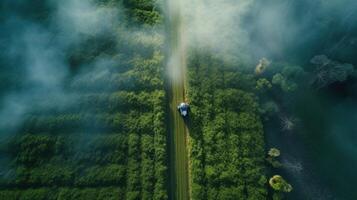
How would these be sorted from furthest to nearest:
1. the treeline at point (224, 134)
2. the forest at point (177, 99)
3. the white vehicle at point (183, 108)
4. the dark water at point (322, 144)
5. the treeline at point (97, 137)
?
the white vehicle at point (183, 108) < the dark water at point (322, 144) < the treeline at point (224, 134) < the forest at point (177, 99) < the treeline at point (97, 137)

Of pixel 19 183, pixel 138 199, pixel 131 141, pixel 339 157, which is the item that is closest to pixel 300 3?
pixel 339 157

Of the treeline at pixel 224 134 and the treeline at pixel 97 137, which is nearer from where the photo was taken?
the treeline at pixel 97 137

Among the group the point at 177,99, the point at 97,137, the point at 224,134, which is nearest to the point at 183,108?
the point at 177,99

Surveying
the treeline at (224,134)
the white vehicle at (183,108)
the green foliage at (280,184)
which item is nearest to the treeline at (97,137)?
the white vehicle at (183,108)

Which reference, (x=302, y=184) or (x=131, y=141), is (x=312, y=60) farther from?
(x=131, y=141)

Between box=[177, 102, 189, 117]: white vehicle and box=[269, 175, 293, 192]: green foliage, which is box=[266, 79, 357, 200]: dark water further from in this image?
box=[177, 102, 189, 117]: white vehicle

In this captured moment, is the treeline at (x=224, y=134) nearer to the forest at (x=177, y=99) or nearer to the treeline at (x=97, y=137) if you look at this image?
the forest at (x=177, y=99)
